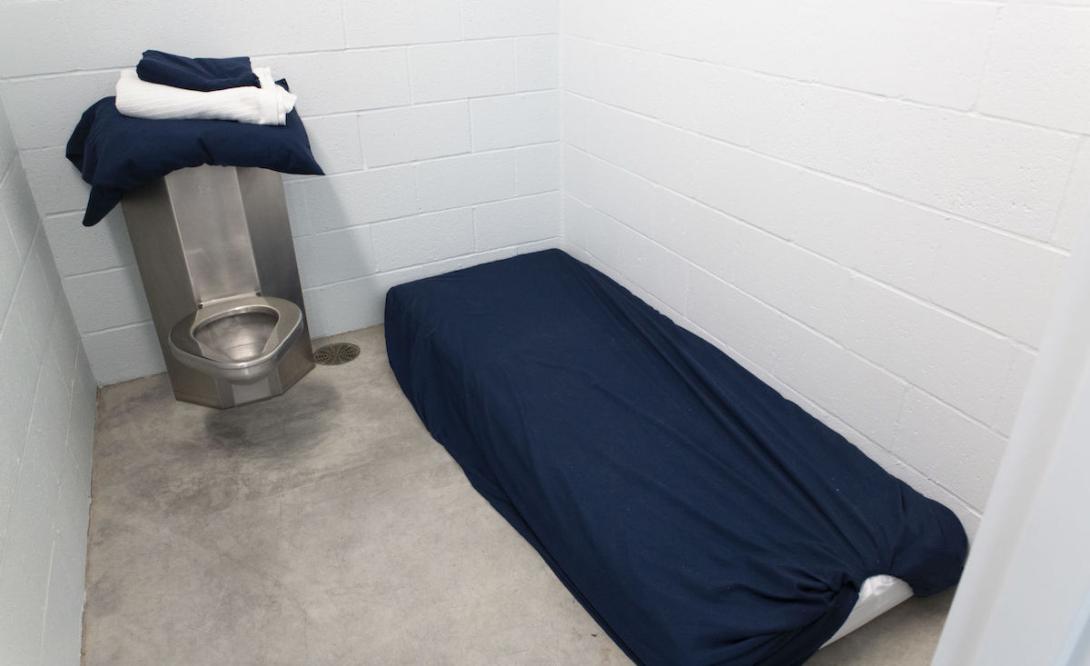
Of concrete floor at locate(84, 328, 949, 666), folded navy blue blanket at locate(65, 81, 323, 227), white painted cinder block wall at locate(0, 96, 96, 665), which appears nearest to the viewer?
white painted cinder block wall at locate(0, 96, 96, 665)

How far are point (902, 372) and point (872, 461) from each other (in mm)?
244

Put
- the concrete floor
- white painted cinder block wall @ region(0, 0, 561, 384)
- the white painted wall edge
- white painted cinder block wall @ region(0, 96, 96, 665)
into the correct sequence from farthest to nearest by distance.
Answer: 1. white painted cinder block wall @ region(0, 0, 561, 384)
2. the concrete floor
3. white painted cinder block wall @ region(0, 96, 96, 665)
4. the white painted wall edge

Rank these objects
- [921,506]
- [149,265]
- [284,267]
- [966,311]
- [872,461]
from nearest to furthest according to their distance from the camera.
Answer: [966,311] < [921,506] < [872,461] < [149,265] < [284,267]

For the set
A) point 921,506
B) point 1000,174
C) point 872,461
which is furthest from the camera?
point 872,461

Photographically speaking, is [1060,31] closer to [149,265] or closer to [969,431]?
[969,431]

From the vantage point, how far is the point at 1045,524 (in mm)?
417

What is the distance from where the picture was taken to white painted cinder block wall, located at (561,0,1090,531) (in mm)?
1363

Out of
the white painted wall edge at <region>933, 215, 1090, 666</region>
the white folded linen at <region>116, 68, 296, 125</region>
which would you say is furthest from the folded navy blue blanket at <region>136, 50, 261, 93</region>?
the white painted wall edge at <region>933, 215, 1090, 666</region>

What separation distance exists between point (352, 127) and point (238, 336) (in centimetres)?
78

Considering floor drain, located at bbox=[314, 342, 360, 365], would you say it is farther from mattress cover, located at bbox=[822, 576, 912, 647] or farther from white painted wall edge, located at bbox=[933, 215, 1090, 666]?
white painted wall edge, located at bbox=[933, 215, 1090, 666]

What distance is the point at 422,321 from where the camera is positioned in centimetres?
240

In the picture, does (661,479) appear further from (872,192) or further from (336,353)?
(336,353)

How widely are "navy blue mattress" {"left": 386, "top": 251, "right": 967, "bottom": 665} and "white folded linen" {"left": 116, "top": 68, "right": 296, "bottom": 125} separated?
0.78 metres

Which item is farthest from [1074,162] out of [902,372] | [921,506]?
[921,506]
